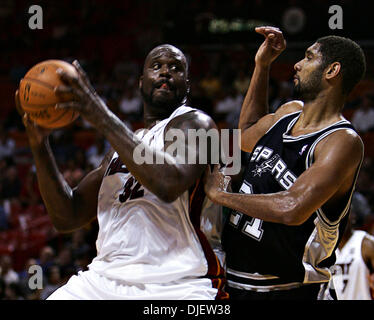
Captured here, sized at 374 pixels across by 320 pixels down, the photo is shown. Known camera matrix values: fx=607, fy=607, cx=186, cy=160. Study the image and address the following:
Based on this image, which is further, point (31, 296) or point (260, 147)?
Result: point (31, 296)

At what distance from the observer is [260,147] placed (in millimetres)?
3326

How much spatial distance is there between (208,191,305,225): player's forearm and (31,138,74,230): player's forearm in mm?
850

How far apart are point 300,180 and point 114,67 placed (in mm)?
10999

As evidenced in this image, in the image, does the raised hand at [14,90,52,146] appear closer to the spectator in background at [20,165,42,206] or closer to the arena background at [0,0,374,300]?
the arena background at [0,0,374,300]

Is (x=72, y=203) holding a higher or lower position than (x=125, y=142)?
lower

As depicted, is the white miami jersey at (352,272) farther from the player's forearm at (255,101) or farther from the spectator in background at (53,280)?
the spectator in background at (53,280)

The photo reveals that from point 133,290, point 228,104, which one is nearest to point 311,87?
point 133,290

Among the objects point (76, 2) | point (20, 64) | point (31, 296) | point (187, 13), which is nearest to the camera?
point (31, 296)

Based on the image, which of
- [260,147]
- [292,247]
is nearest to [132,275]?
[292,247]

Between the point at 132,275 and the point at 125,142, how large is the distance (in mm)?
623

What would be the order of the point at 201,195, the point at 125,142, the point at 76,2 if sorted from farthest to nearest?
the point at 76,2 < the point at 201,195 < the point at 125,142

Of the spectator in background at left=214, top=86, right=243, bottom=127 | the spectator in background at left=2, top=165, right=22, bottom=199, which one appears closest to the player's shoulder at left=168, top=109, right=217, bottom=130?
the spectator in background at left=214, top=86, right=243, bottom=127

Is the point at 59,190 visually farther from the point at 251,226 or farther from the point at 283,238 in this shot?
the point at 283,238
